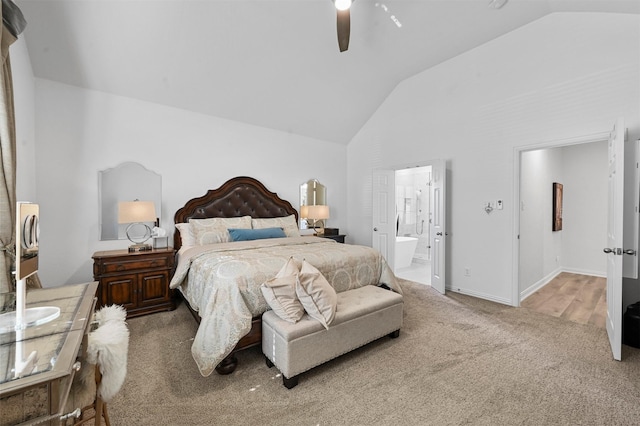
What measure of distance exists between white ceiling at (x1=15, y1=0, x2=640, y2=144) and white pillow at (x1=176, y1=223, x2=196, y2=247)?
1.69 m

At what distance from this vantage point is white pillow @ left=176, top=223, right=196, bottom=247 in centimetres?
356

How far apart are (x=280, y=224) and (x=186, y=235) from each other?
1356mm

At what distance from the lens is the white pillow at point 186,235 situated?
3562 mm

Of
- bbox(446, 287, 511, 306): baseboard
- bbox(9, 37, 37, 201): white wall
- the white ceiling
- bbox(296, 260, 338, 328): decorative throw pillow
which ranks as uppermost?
the white ceiling

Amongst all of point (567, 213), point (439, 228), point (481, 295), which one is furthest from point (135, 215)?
point (567, 213)

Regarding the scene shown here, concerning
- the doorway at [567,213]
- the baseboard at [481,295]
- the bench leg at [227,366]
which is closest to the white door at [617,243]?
the baseboard at [481,295]

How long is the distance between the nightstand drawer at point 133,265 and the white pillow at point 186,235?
12.7 inches

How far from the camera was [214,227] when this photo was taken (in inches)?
149

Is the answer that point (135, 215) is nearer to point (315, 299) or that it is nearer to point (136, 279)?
point (136, 279)

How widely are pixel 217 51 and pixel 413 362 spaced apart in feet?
12.6

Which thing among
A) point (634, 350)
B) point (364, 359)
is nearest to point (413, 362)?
point (364, 359)

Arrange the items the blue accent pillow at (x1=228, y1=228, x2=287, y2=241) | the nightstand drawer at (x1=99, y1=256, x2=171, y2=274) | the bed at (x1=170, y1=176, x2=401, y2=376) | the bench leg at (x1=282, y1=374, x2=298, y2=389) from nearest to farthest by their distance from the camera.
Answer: the bench leg at (x1=282, y1=374, x2=298, y2=389), the bed at (x1=170, y1=176, x2=401, y2=376), the nightstand drawer at (x1=99, y1=256, x2=171, y2=274), the blue accent pillow at (x1=228, y1=228, x2=287, y2=241)

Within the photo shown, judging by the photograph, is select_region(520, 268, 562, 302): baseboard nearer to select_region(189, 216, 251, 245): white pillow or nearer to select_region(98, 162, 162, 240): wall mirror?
select_region(189, 216, 251, 245): white pillow

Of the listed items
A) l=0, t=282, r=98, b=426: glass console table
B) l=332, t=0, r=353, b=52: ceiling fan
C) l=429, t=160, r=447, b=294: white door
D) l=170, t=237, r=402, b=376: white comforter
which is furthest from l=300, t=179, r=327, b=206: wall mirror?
l=0, t=282, r=98, b=426: glass console table
